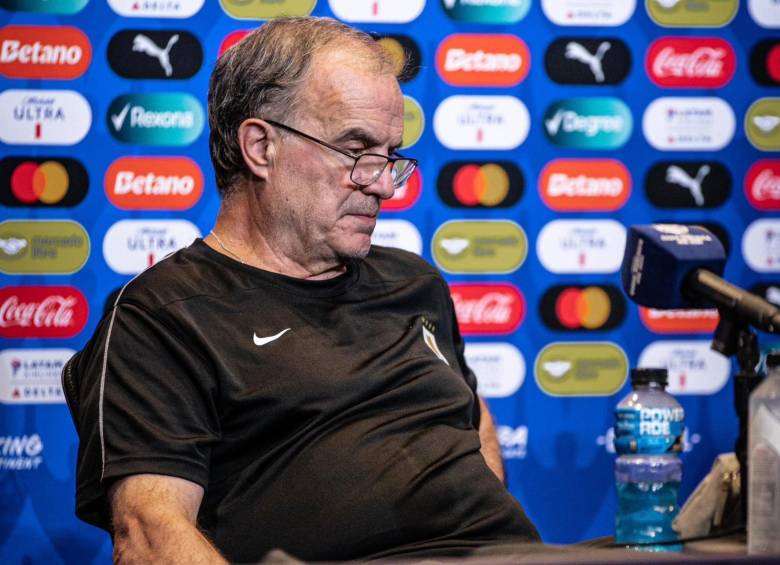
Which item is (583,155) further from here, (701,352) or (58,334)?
(58,334)

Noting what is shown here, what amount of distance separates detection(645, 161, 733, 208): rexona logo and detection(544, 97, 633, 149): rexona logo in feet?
0.48

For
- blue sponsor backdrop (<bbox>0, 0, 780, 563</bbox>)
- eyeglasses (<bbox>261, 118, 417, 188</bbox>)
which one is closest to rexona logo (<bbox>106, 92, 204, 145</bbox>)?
blue sponsor backdrop (<bbox>0, 0, 780, 563</bbox>)

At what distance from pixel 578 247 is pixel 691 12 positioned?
769 millimetres

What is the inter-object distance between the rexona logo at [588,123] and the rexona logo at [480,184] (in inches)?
6.5

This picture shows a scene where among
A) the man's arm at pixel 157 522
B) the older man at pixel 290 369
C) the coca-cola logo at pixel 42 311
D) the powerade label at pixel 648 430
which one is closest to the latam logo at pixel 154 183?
the coca-cola logo at pixel 42 311

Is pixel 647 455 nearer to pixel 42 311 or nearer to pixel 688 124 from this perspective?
pixel 688 124

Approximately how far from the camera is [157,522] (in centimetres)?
147

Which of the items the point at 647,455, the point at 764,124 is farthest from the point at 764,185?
the point at 647,455

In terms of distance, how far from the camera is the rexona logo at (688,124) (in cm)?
311

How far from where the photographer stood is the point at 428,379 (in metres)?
1.87

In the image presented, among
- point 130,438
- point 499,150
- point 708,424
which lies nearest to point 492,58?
point 499,150

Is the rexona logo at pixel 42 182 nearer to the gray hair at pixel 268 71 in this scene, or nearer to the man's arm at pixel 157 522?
the gray hair at pixel 268 71

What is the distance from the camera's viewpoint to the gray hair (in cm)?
187

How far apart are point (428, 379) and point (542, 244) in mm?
1253
